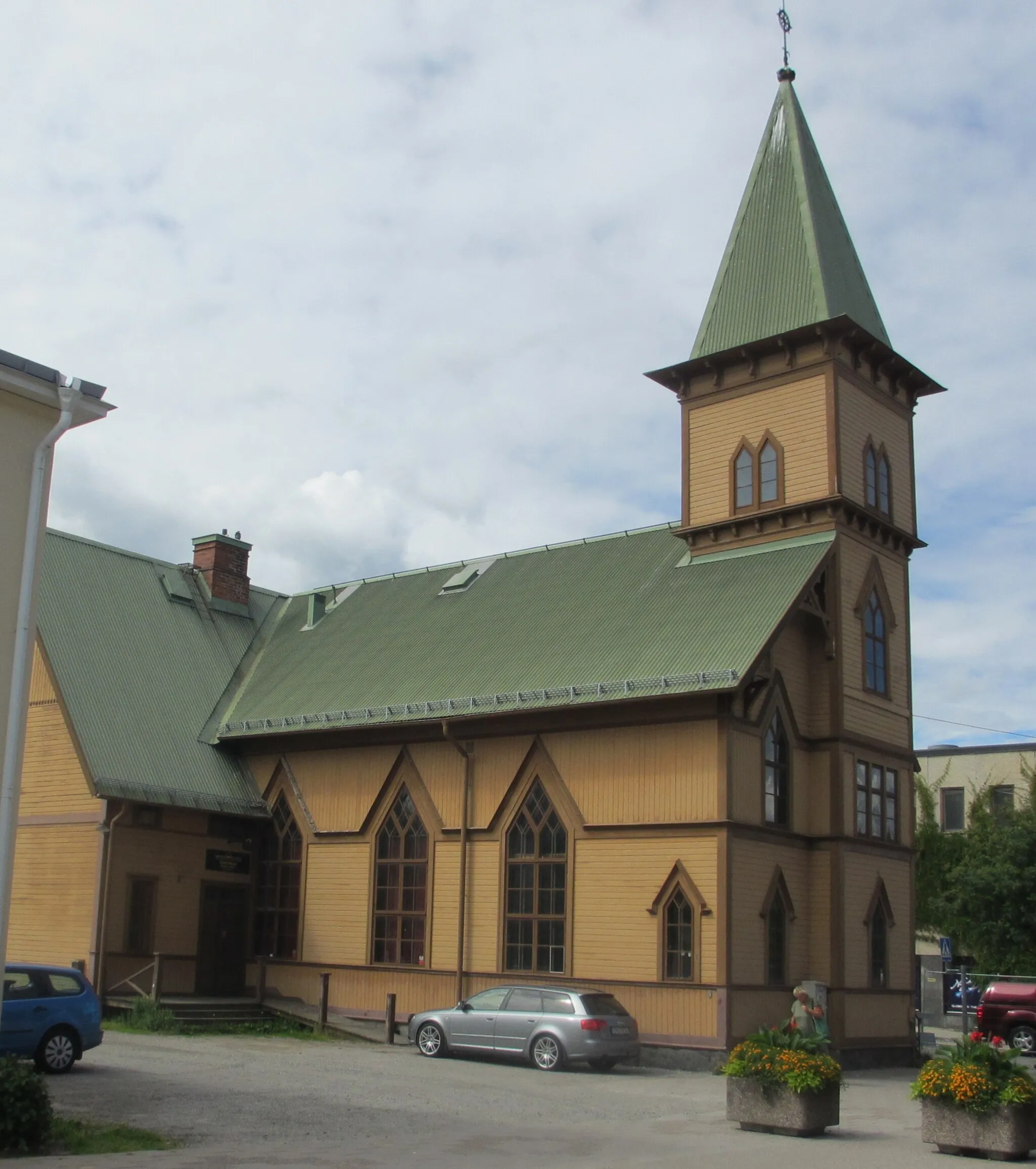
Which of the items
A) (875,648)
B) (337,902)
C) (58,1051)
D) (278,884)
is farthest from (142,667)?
(875,648)

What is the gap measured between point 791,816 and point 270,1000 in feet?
41.7

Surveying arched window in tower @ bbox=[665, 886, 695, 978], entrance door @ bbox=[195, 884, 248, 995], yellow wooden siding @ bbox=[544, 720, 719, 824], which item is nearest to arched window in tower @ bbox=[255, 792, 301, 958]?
entrance door @ bbox=[195, 884, 248, 995]

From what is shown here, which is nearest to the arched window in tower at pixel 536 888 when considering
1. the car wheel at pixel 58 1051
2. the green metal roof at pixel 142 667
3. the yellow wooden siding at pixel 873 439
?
the green metal roof at pixel 142 667

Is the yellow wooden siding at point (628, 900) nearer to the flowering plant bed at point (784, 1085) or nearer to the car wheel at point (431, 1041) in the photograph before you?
the car wheel at point (431, 1041)

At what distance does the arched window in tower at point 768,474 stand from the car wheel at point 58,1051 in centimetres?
1827

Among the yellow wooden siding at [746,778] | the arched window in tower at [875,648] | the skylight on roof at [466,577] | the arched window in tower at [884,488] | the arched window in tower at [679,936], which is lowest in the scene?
the arched window in tower at [679,936]

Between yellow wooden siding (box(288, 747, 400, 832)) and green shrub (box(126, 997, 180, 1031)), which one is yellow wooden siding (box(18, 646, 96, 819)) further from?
yellow wooden siding (box(288, 747, 400, 832))

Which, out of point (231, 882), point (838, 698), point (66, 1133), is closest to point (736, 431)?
point (838, 698)

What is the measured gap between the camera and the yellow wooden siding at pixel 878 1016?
2855 cm

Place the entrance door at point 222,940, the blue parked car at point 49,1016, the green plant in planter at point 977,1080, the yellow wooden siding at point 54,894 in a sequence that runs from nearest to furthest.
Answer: the green plant in planter at point 977,1080 < the blue parked car at point 49,1016 < the yellow wooden siding at point 54,894 < the entrance door at point 222,940

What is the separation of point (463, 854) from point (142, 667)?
9.97 meters

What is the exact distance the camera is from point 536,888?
2927 cm

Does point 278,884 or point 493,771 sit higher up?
point 493,771

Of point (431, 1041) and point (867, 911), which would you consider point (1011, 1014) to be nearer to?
point (867, 911)
